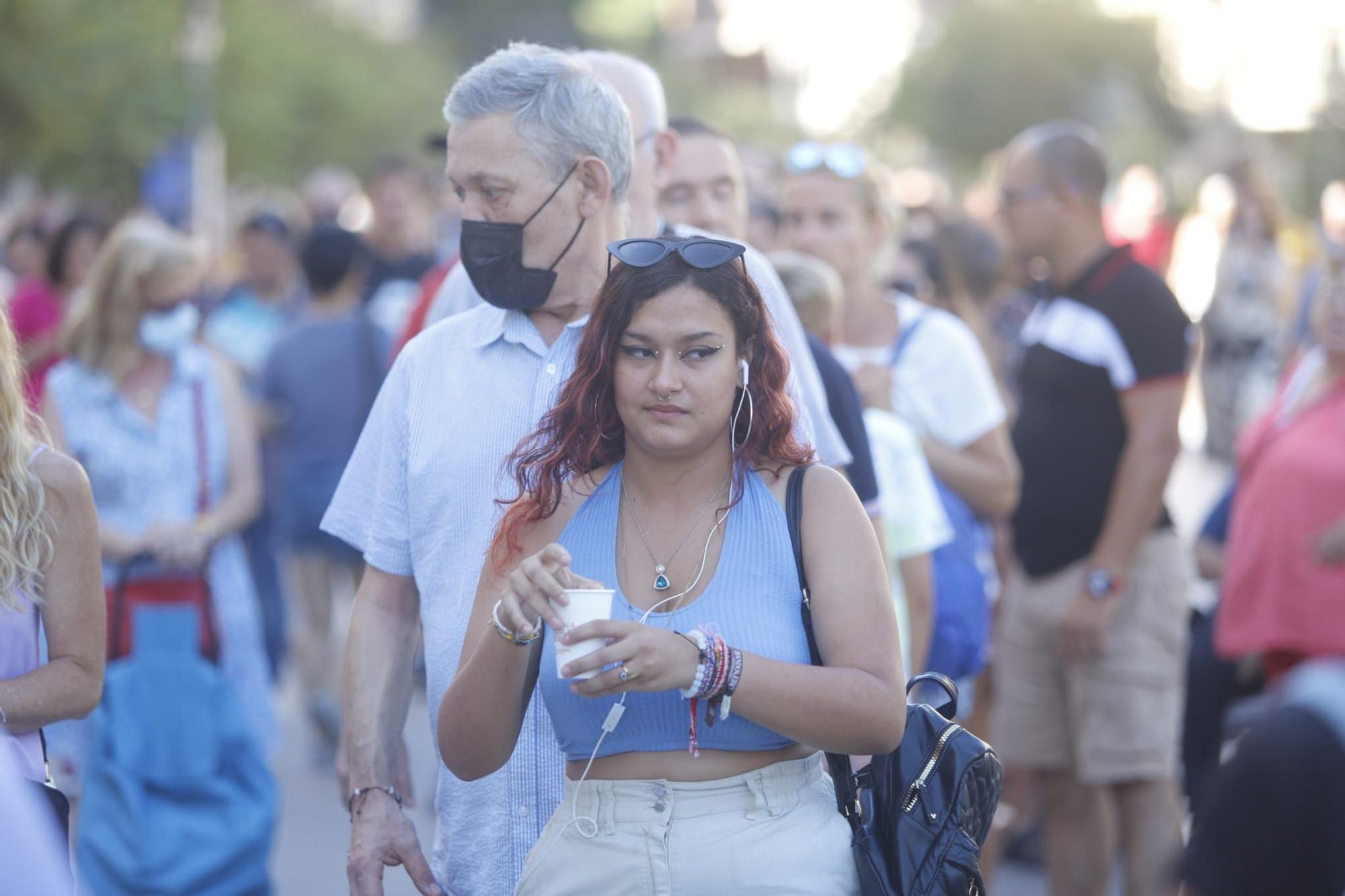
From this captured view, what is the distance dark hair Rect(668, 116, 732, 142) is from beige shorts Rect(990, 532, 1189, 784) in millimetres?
1876

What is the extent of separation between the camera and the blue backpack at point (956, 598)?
498 cm

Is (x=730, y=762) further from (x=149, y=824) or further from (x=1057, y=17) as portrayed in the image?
(x=1057, y=17)

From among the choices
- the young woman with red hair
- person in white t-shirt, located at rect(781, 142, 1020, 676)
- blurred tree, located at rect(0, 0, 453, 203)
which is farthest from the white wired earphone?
blurred tree, located at rect(0, 0, 453, 203)

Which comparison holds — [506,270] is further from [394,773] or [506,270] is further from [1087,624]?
[1087,624]

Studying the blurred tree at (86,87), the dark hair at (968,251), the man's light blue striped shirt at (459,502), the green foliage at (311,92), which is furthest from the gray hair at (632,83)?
the green foliage at (311,92)

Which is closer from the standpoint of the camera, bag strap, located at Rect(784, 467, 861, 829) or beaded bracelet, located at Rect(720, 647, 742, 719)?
beaded bracelet, located at Rect(720, 647, 742, 719)

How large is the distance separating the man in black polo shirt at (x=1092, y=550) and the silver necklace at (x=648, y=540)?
280 cm

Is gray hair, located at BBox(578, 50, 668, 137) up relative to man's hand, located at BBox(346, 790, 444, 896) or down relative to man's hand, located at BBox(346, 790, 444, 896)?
up

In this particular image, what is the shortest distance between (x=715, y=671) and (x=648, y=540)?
38 cm

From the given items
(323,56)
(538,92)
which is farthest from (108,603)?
(323,56)

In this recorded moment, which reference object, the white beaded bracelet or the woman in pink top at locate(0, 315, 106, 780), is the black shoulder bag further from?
the woman in pink top at locate(0, 315, 106, 780)

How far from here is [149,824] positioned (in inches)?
191

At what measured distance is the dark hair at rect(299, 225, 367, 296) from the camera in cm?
845

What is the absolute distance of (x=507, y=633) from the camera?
104 inches
